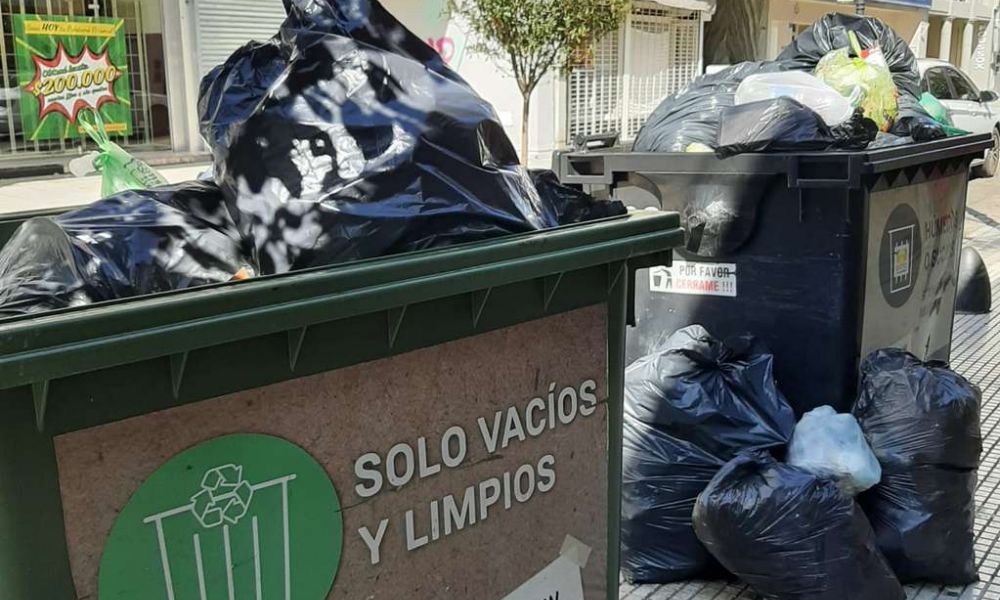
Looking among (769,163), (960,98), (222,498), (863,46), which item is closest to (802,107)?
(769,163)

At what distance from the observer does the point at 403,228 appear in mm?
1703

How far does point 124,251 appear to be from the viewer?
1671 millimetres

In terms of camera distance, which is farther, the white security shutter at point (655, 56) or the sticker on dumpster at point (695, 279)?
the white security shutter at point (655, 56)

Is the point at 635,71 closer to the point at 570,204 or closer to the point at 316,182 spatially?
the point at 570,204

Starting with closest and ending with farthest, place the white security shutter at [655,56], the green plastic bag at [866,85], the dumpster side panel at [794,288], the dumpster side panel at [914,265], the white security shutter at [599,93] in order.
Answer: the dumpster side panel at [794,288], the dumpster side panel at [914,265], the green plastic bag at [866,85], the white security shutter at [599,93], the white security shutter at [655,56]

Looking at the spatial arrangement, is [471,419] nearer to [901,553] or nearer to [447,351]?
[447,351]

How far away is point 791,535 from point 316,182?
5.77ft

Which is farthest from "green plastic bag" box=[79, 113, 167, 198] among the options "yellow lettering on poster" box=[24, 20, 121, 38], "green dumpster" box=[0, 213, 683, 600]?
"yellow lettering on poster" box=[24, 20, 121, 38]

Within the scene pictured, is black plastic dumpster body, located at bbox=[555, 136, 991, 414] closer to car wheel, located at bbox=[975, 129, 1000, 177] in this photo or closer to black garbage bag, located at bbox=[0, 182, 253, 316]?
black garbage bag, located at bbox=[0, 182, 253, 316]

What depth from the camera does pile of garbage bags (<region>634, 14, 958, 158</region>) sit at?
3.34 m

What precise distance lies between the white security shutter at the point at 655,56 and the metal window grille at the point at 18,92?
27.3 ft

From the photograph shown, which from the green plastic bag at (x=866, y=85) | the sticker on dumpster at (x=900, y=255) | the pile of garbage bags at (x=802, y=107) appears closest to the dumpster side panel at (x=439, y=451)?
the pile of garbage bags at (x=802, y=107)

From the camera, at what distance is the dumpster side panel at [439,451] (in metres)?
1.34

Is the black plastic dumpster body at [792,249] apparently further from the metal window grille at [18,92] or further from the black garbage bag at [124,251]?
the metal window grille at [18,92]
